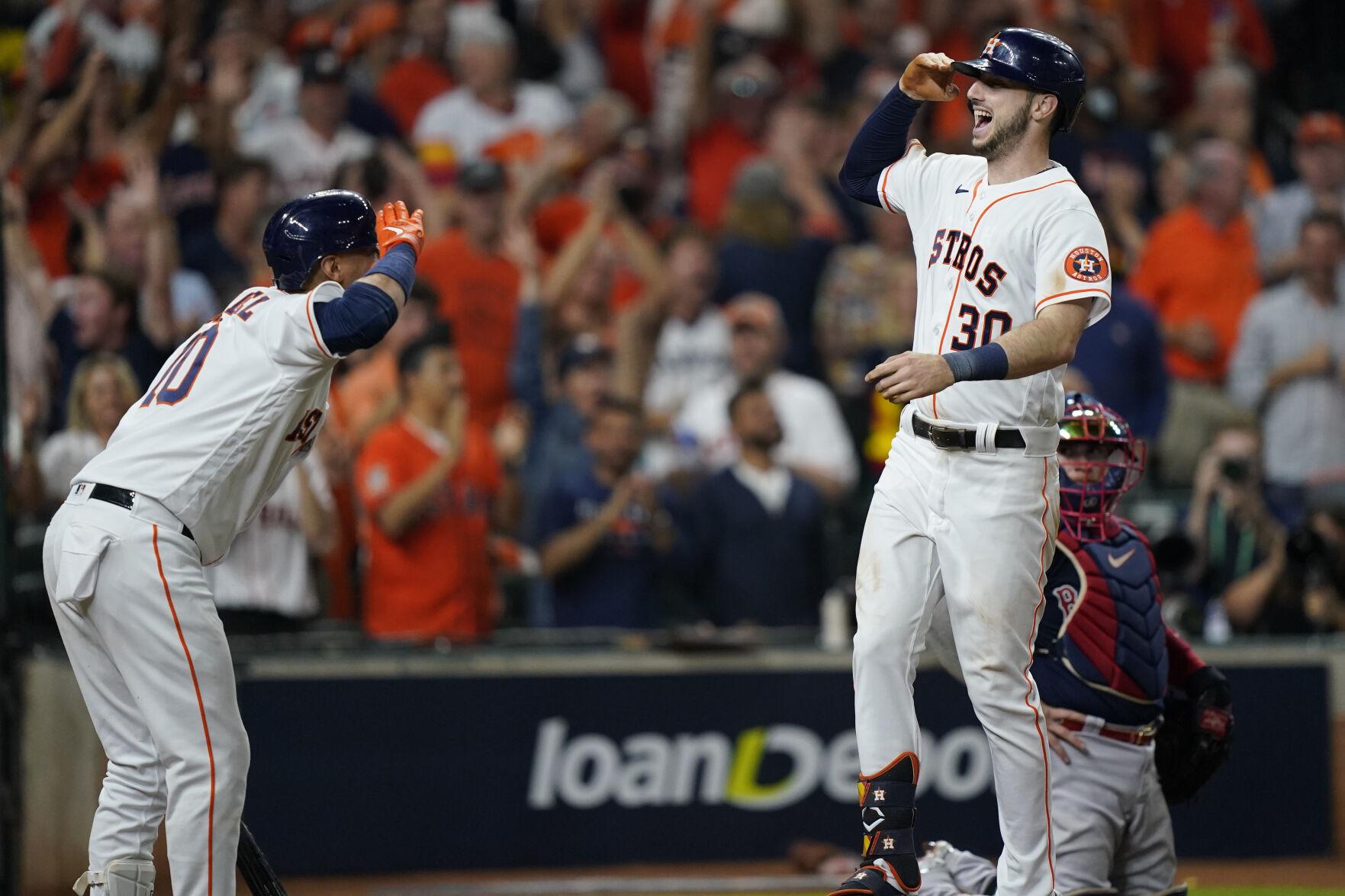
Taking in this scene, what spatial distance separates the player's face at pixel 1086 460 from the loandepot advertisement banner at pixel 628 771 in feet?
8.48

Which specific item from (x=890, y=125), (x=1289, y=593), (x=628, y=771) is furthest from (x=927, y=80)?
(x=1289, y=593)

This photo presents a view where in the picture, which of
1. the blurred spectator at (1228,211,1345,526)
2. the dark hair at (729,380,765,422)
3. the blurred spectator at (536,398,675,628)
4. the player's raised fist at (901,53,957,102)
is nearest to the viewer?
the player's raised fist at (901,53,957,102)

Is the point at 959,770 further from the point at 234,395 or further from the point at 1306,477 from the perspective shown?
the point at 234,395

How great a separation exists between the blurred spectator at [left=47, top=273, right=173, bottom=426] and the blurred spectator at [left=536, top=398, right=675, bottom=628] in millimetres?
1968

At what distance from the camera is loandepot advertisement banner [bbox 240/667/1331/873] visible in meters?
7.70

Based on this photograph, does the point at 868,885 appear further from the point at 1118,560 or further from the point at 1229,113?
the point at 1229,113

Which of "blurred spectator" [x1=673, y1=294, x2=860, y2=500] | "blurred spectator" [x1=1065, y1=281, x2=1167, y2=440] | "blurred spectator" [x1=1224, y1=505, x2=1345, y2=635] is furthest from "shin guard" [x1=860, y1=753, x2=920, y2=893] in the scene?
"blurred spectator" [x1=1065, y1=281, x2=1167, y2=440]

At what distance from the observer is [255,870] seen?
5.02 meters

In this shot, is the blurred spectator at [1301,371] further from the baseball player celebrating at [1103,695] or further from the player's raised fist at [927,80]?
the player's raised fist at [927,80]

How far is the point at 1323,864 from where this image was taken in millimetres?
8062

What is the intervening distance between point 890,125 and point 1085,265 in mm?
878

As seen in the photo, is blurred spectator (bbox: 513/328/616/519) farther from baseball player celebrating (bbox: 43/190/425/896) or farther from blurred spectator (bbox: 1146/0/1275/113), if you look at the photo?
blurred spectator (bbox: 1146/0/1275/113)

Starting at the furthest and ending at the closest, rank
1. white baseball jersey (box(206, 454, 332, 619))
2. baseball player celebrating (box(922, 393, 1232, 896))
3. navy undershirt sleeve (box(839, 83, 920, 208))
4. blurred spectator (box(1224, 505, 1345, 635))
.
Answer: blurred spectator (box(1224, 505, 1345, 635)) < white baseball jersey (box(206, 454, 332, 619)) < baseball player celebrating (box(922, 393, 1232, 896)) < navy undershirt sleeve (box(839, 83, 920, 208))

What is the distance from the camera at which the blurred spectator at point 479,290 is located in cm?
988
